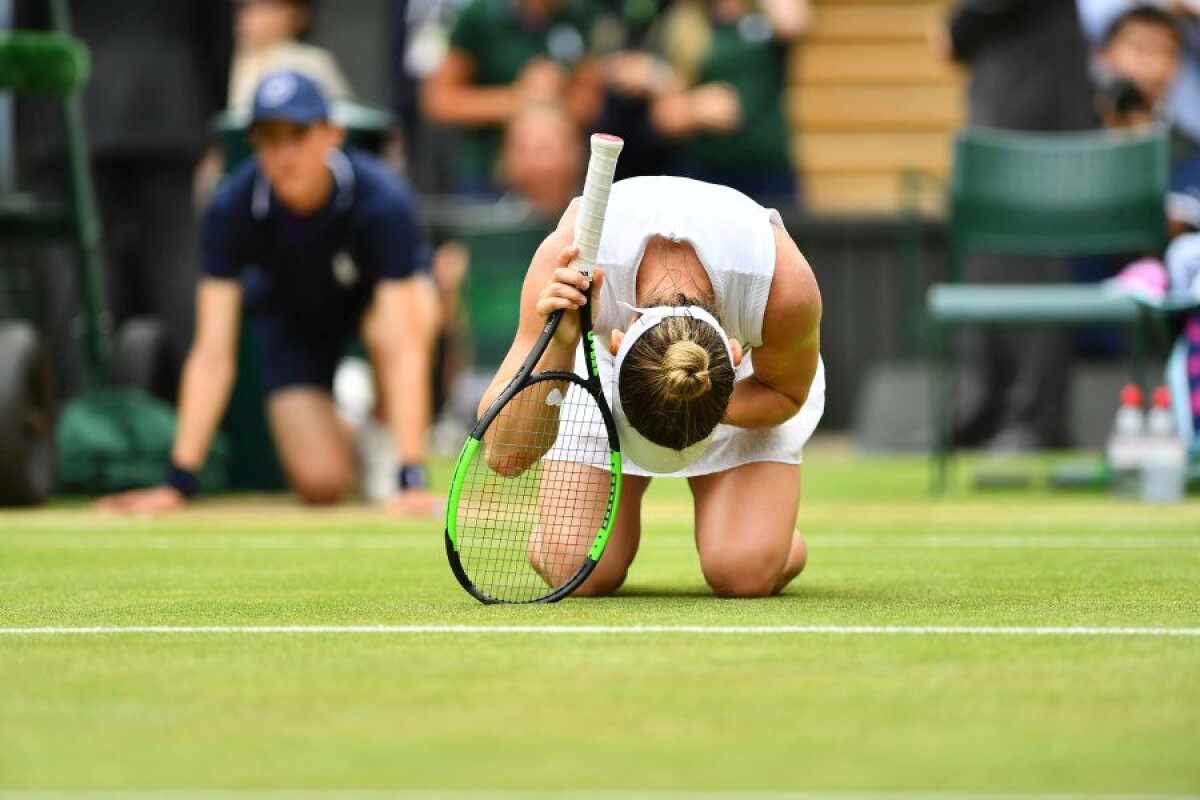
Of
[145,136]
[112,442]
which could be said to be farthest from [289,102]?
[145,136]

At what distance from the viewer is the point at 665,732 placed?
341 cm

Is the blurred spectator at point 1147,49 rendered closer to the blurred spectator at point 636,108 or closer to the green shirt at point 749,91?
the green shirt at point 749,91

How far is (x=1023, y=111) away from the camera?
11.7 meters

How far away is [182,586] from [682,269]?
5.37ft

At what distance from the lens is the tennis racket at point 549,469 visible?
479cm

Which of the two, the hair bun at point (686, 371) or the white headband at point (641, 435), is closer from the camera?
the hair bun at point (686, 371)

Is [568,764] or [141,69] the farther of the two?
[141,69]

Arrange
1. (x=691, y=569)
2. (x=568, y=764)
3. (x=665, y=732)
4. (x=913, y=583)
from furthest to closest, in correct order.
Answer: (x=691, y=569) → (x=913, y=583) → (x=665, y=732) → (x=568, y=764)

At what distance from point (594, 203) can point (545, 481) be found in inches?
33.9

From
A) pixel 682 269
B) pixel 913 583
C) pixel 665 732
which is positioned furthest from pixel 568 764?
pixel 913 583

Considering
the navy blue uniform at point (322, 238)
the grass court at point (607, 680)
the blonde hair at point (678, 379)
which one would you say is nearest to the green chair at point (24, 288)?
the navy blue uniform at point (322, 238)

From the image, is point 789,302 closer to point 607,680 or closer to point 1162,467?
point 607,680

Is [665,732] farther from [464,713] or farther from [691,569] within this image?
[691,569]

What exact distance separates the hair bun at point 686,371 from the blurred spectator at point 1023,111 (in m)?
7.27
